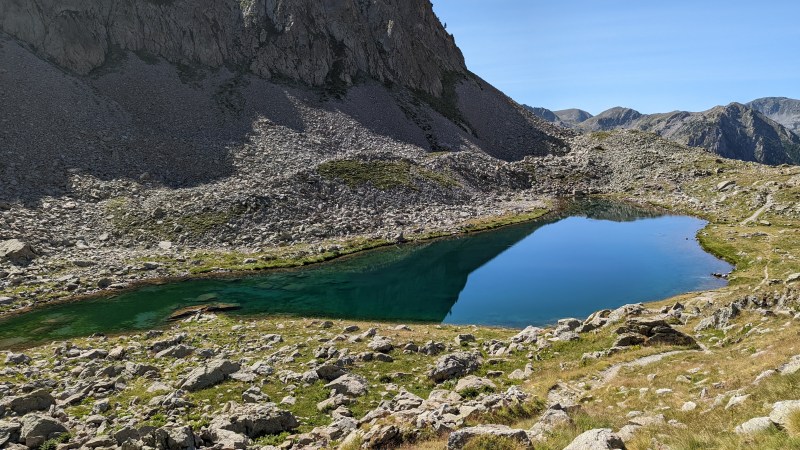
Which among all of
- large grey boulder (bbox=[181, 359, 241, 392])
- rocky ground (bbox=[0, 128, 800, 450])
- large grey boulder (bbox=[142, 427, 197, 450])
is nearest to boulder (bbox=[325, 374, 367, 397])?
rocky ground (bbox=[0, 128, 800, 450])

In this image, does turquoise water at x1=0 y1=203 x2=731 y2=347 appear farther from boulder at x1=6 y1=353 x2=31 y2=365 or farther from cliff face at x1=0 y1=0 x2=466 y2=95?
cliff face at x1=0 y1=0 x2=466 y2=95

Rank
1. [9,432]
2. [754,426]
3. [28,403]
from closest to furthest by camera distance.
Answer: [754,426]
[9,432]
[28,403]

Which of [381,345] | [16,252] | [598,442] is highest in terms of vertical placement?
[16,252]

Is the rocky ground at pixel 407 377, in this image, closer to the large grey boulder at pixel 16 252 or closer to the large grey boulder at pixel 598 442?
the large grey boulder at pixel 598 442

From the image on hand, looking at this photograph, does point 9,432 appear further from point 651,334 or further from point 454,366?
point 651,334

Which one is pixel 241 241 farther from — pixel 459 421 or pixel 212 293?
pixel 459 421

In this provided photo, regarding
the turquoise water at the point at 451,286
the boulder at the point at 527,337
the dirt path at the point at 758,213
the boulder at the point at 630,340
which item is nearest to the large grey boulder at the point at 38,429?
the turquoise water at the point at 451,286

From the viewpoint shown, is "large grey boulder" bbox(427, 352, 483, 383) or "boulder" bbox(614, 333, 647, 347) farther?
"boulder" bbox(614, 333, 647, 347)

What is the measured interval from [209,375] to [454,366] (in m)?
13.7

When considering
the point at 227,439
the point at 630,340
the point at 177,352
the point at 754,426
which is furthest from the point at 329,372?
the point at 754,426

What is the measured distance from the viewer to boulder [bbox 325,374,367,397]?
23.6 m

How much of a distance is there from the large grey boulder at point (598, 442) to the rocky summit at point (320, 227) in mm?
71

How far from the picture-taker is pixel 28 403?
2284cm

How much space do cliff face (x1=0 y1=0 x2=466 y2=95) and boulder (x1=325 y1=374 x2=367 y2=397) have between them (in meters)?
108
